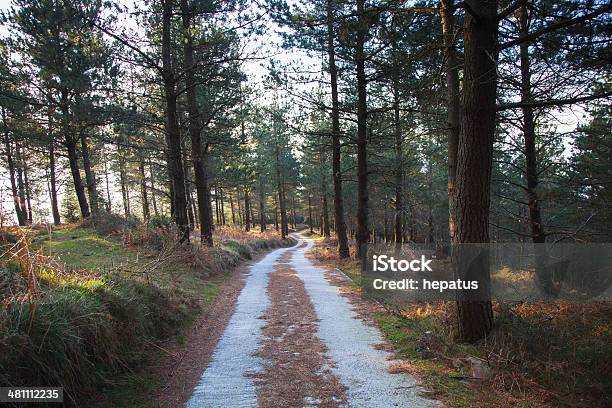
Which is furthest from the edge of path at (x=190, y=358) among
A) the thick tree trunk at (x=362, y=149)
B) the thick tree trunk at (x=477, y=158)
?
the thick tree trunk at (x=362, y=149)

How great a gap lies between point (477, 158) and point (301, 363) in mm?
3486

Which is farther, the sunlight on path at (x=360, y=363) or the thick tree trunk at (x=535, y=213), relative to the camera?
the thick tree trunk at (x=535, y=213)

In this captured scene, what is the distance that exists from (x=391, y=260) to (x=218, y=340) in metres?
7.16

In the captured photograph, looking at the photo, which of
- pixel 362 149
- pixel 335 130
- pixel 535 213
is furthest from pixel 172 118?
pixel 535 213

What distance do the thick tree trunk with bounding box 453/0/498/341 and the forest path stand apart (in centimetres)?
133

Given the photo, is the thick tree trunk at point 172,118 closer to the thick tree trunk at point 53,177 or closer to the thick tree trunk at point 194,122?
the thick tree trunk at point 194,122

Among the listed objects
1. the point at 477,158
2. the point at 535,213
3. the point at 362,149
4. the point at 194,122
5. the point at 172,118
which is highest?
the point at 194,122

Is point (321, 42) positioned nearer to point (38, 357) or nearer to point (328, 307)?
point (328, 307)

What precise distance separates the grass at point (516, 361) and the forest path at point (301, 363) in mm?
380

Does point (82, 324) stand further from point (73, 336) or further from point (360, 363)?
point (360, 363)

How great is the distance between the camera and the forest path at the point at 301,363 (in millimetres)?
3953

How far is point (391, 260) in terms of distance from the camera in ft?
39.0

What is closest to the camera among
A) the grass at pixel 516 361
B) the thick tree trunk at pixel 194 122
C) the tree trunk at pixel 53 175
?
the grass at pixel 516 361

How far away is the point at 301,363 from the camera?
16.2 ft
